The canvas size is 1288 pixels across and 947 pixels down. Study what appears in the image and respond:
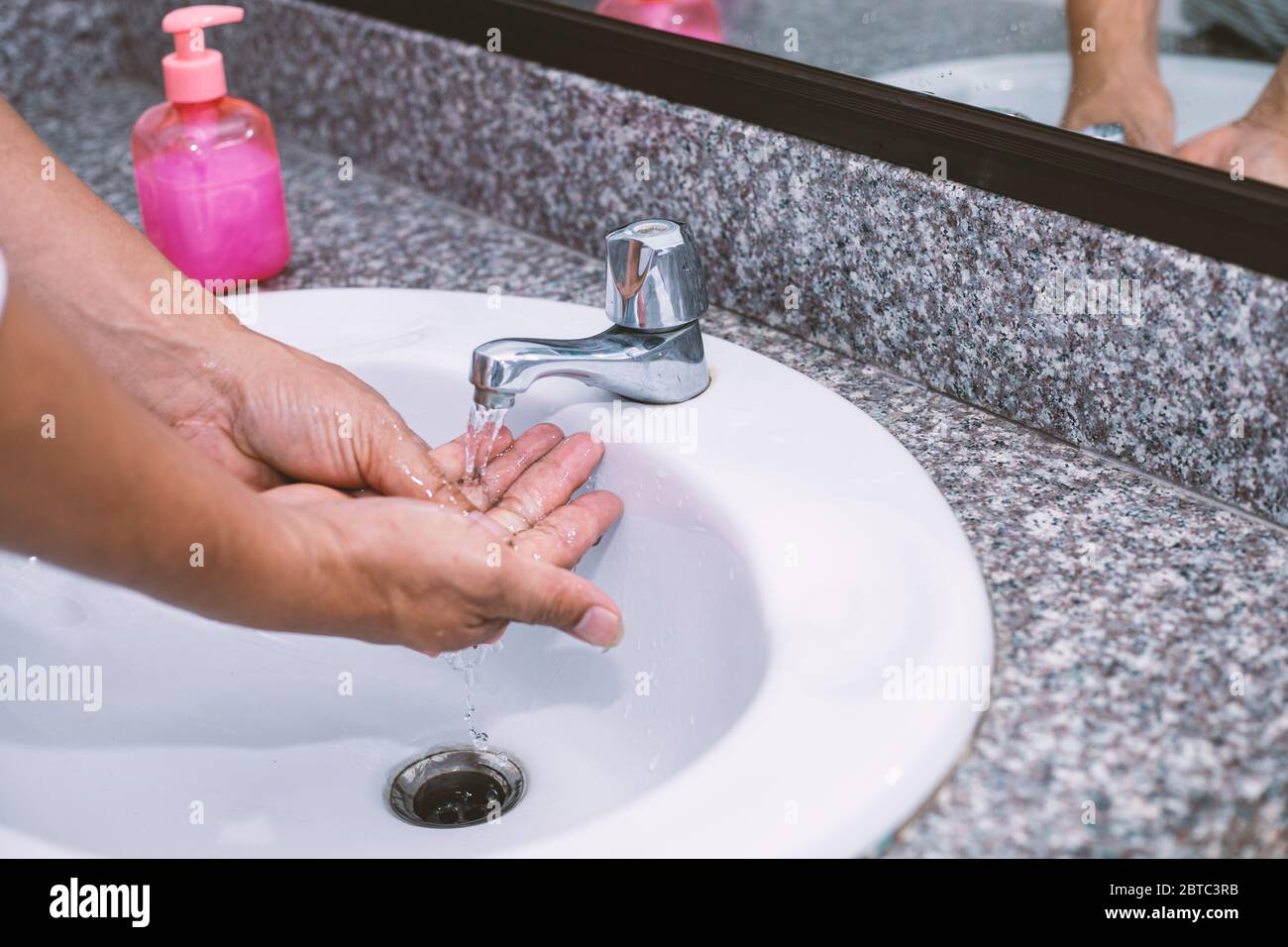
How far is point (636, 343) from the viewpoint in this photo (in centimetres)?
66

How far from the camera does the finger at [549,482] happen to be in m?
0.66

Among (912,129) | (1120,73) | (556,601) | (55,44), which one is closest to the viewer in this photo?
(556,601)

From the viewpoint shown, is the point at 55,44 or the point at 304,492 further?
the point at 55,44

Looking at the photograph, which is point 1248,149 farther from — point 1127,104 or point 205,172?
point 205,172

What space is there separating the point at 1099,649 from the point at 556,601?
0.73 feet

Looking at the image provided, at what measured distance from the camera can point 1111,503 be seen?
0.60 m

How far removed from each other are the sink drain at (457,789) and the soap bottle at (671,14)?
0.47m

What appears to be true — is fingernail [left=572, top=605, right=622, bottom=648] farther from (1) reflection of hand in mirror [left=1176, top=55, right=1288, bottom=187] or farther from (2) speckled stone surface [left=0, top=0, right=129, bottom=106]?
(2) speckled stone surface [left=0, top=0, right=129, bottom=106]

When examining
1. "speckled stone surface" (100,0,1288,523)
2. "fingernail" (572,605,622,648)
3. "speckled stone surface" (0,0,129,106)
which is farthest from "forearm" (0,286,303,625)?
"speckled stone surface" (0,0,129,106)

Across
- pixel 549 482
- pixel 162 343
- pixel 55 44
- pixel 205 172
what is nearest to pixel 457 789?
pixel 549 482

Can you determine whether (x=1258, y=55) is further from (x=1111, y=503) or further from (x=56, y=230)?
(x=56, y=230)

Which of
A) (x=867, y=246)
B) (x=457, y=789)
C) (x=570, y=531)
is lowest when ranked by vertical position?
(x=457, y=789)

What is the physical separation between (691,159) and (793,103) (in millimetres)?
83
